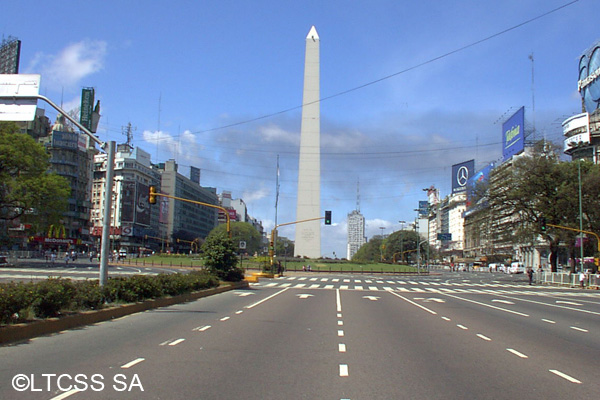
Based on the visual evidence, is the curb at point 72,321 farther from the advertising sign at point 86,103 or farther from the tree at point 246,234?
the tree at point 246,234

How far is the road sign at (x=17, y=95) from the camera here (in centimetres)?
1441

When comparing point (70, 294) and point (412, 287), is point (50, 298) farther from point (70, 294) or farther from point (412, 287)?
point (412, 287)

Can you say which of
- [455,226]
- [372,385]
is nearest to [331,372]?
[372,385]

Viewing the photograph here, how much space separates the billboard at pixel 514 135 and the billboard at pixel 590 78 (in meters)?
10.1

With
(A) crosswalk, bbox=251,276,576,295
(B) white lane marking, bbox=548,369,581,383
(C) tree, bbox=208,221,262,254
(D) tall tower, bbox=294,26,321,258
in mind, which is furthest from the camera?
(C) tree, bbox=208,221,262,254

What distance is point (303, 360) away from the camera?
891cm

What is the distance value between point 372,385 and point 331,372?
964 millimetres

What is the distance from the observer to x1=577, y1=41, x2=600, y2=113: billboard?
76.6 metres

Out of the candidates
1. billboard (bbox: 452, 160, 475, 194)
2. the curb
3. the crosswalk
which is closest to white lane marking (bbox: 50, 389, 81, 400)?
the curb

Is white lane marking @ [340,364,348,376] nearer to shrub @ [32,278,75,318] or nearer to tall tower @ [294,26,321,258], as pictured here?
shrub @ [32,278,75,318]

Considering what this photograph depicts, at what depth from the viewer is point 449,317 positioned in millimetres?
17031

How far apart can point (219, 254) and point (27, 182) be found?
29121 mm

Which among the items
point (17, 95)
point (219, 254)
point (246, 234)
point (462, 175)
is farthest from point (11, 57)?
point (462, 175)

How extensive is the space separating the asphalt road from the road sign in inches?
249
